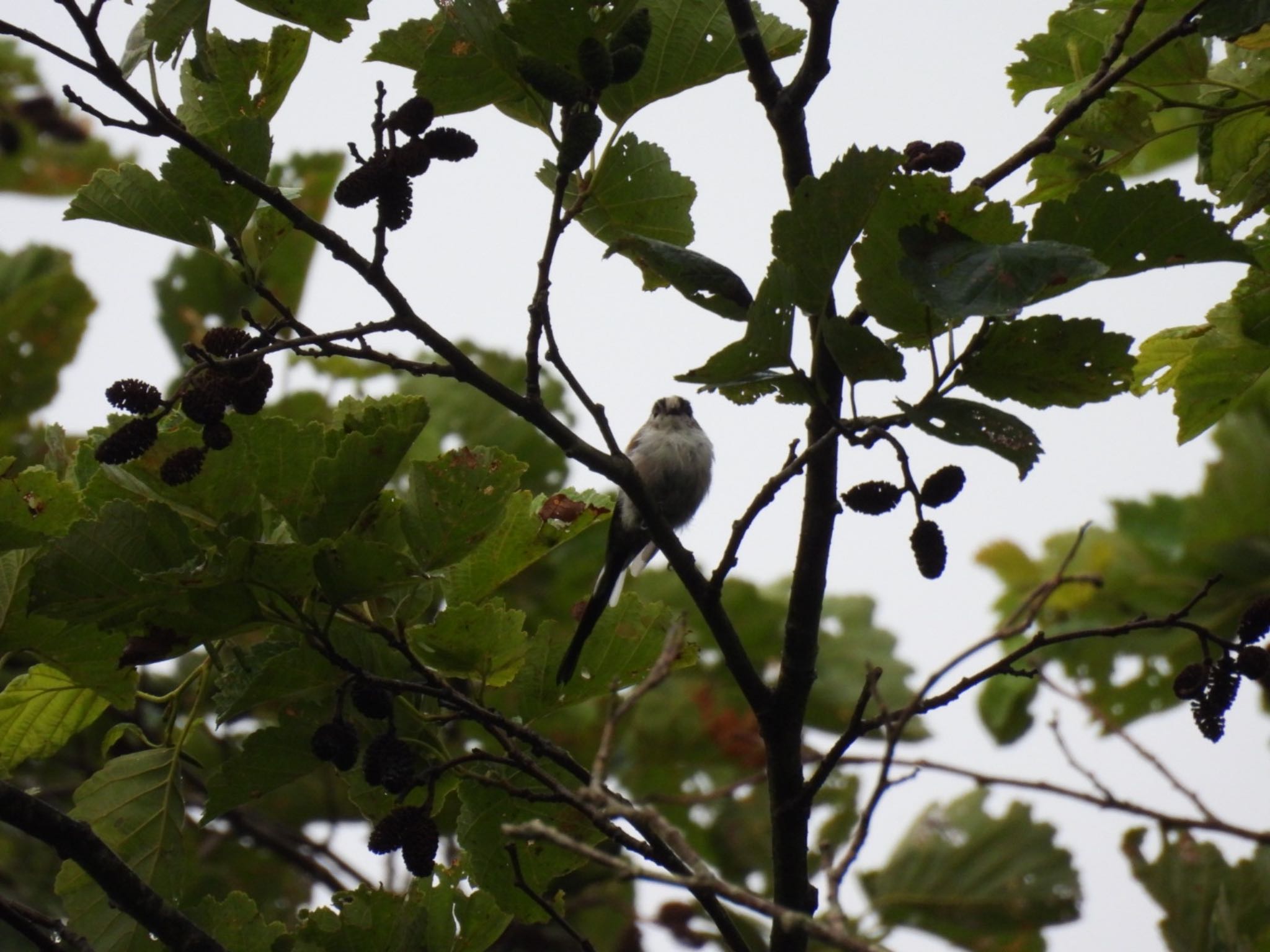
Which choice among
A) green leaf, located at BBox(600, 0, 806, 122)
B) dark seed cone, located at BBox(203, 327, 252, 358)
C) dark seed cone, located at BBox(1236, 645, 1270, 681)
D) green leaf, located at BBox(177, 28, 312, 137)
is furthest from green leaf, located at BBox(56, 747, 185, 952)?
dark seed cone, located at BBox(1236, 645, 1270, 681)

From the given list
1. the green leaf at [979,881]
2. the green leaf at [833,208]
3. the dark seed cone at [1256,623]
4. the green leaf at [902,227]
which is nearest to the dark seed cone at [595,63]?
the green leaf at [833,208]

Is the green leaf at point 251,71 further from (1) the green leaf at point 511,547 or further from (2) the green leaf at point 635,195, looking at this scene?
(1) the green leaf at point 511,547

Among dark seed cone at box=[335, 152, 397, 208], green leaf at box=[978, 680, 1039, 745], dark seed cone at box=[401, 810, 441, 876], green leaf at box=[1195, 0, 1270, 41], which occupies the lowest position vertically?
dark seed cone at box=[401, 810, 441, 876]

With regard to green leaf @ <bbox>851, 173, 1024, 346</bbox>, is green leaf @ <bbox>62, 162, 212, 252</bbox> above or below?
below

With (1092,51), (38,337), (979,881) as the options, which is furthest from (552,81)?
(38,337)

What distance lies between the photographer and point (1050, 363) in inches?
74.9

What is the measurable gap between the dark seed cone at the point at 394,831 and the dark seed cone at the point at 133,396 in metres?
0.73

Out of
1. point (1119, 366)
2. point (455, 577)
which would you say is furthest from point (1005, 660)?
point (455, 577)

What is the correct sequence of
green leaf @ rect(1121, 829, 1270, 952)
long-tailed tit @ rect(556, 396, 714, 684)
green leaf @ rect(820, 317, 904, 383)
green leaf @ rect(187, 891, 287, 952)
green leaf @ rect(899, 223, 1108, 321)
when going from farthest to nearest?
long-tailed tit @ rect(556, 396, 714, 684), green leaf @ rect(1121, 829, 1270, 952), green leaf @ rect(187, 891, 287, 952), green leaf @ rect(820, 317, 904, 383), green leaf @ rect(899, 223, 1108, 321)

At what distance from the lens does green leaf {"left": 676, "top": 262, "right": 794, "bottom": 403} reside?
1.84 meters

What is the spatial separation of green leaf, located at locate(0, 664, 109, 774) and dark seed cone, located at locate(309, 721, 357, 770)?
0.66 metres

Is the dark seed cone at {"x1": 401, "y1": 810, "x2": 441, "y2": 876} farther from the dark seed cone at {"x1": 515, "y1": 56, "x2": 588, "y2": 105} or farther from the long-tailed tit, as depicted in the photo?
the long-tailed tit

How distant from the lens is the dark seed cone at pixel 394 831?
2115 mm

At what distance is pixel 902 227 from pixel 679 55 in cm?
63
